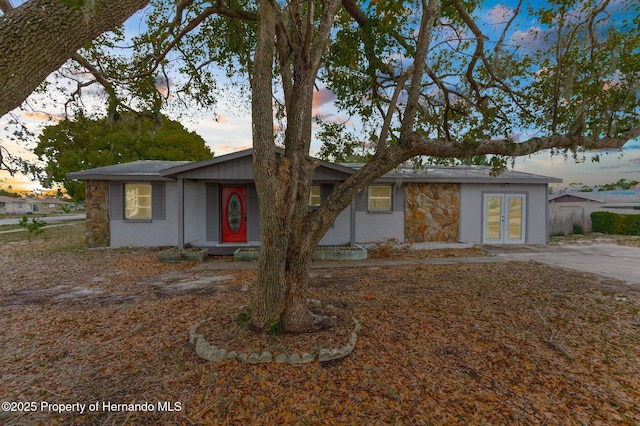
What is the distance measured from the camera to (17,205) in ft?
209

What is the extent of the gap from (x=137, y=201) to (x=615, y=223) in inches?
852

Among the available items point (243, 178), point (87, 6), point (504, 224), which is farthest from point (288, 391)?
point (504, 224)

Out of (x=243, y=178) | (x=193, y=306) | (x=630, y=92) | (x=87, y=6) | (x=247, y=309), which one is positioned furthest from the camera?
(x=243, y=178)

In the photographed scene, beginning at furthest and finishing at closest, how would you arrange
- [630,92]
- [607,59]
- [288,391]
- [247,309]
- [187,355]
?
[607,59] < [630,92] < [247,309] < [187,355] < [288,391]

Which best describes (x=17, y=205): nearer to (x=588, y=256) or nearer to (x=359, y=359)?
(x=359, y=359)

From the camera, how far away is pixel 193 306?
4836 mm

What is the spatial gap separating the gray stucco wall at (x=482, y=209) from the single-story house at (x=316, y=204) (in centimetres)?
4

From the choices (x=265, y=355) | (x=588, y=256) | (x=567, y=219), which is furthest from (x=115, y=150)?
(x=567, y=219)

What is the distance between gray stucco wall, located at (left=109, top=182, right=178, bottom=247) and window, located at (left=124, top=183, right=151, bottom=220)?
0.97ft

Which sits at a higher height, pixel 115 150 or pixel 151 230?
pixel 115 150

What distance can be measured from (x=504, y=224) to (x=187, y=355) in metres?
12.1

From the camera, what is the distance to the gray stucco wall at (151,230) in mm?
10352

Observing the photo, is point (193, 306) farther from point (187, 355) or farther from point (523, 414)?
point (523, 414)

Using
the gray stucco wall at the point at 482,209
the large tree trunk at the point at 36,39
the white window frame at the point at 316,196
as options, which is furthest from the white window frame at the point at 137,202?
the gray stucco wall at the point at 482,209
